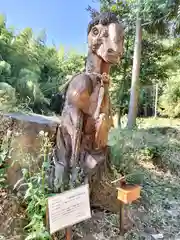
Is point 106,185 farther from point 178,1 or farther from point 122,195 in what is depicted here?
point 178,1

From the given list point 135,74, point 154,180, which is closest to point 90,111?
point 154,180

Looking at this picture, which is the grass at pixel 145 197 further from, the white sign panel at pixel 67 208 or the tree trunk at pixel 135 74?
the tree trunk at pixel 135 74

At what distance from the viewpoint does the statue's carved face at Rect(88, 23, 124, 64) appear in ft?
5.11

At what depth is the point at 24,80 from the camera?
12.6ft

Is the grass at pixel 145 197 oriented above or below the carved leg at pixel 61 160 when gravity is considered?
below

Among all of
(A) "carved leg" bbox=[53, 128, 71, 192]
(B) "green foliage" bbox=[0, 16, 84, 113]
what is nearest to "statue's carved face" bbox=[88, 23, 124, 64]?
(A) "carved leg" bbox=[53, 128, 71, 192]

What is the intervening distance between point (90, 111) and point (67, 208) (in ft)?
2.16

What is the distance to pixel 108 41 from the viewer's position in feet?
5.16

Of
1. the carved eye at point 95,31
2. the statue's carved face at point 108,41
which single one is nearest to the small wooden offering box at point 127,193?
the statue's carved face at point 108,41

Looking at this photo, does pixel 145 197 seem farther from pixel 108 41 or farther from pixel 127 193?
pixel 108 41

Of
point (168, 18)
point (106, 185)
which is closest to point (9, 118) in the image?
point (106, 185)

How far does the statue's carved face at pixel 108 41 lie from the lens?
156 cm

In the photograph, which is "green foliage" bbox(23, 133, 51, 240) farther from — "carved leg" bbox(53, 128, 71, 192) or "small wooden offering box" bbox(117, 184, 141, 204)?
"small wooden offering box" bbox(117, 184, 141, 204)

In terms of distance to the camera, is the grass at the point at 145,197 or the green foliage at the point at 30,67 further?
the green foliage at the point at 30,67
